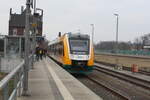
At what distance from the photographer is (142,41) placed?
147 m

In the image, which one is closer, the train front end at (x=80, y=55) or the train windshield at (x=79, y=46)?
the train front end at (x=80, y=55)

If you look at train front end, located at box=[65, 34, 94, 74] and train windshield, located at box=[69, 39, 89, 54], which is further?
train windshield, located at box=[69, 39, 89, 54]

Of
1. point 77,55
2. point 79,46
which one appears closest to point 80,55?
point 77,55

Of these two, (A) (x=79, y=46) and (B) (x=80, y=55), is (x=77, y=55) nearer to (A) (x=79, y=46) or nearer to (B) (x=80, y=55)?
(B) (x=80, y=55)

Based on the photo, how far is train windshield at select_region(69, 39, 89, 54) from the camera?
24.2m

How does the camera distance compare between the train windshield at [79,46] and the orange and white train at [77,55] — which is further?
the train windshield at [79,46]

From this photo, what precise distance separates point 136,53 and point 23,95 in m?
71.1

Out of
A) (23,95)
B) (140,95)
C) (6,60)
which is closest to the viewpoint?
(23,95)

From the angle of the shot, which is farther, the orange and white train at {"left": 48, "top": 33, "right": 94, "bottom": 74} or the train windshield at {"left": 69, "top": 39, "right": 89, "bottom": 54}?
the train windshield at {"left": 69, "top": 39, "right": 89, "bottom": 54}

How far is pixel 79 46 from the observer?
969 inches

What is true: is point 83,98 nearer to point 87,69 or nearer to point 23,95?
point 23,95

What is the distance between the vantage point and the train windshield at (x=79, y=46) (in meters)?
24.2

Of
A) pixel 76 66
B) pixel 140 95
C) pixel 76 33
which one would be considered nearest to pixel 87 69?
pixel 76 66

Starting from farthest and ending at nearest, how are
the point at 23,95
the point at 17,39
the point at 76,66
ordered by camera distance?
the point at 17,39 → the point at 76,66 → the point at 23,95
